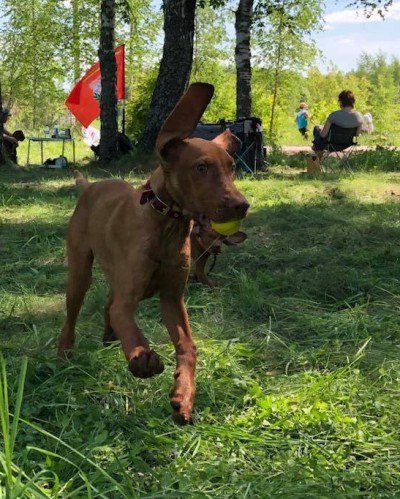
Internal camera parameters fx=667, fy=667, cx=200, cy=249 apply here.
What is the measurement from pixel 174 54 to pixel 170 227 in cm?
955

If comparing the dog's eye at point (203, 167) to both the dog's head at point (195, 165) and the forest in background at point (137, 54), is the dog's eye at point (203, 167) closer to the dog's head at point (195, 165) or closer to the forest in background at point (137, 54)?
the dog's head at point (195, 165)

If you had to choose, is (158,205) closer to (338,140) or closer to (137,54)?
(338,140)

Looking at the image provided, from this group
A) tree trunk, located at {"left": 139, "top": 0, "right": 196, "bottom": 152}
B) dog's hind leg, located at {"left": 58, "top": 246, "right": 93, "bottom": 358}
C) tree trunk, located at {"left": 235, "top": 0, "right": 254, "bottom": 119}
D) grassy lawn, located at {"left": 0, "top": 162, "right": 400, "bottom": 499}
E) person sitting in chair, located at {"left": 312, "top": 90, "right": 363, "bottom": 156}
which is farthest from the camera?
tree trunk, located at {"left": 235, "top": 0, "right": 254, "bottom": 119}

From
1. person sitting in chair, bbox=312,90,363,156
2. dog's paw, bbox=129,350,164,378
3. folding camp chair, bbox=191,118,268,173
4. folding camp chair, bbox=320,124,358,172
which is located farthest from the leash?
person sitting in chair, bbox=312,90,363,156

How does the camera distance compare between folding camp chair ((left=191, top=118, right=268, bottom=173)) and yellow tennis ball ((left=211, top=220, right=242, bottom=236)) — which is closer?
yellow tennis ball ((left=211, top=220, right=242, bottom=236))

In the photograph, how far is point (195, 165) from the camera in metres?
2.50

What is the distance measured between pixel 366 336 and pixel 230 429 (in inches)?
64.5

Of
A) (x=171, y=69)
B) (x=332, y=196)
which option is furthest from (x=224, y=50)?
(x=332, y=196)

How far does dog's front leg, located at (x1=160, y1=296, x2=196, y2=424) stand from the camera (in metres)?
2.53

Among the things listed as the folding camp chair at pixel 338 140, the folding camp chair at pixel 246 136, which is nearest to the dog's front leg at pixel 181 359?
the folding camp chair at pixel 246 136

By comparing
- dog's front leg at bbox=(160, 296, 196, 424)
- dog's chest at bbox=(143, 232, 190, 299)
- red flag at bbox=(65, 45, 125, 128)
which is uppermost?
red flag at bbox=(65, 45, 125, 128)

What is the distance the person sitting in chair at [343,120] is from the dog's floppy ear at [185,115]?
9.62 meters

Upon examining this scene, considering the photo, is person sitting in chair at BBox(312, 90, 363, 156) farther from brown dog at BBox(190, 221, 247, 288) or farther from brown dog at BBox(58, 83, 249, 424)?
brown dog at BBox(58, 83, 249, 424)

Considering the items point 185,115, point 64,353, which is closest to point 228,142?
point 185,115
